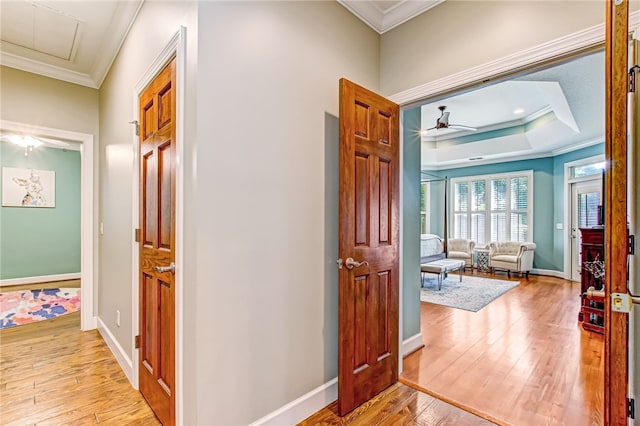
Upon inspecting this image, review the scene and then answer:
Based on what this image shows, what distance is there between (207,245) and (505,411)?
2174 mm

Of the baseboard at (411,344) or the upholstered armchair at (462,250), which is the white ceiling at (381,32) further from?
the upholstered armchair at (462,250)

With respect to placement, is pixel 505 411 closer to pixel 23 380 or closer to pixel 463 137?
pixel 23 380

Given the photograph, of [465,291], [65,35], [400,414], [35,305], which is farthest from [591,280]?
[35,305]

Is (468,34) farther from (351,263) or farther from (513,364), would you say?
(513,364)

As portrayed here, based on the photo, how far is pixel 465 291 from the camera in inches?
211

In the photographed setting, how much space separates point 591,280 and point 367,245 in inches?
136

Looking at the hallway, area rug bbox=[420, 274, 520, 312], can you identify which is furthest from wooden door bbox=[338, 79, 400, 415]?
area rug bbox=[420, 274, 520, 312]

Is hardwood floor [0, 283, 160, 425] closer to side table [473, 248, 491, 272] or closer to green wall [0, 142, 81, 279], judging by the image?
green wall [0, 142, 81, 279]

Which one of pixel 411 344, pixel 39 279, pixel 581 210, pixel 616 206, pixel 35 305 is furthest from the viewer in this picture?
pixel 581 210

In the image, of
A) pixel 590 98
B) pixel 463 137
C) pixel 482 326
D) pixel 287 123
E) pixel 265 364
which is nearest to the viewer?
pixel 265 364

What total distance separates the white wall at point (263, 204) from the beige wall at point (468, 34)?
0.52 metres

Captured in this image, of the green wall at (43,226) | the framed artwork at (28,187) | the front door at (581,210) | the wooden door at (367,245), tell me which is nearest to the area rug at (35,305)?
the green wall at (43,226)

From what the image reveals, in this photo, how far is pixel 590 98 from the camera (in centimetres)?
402

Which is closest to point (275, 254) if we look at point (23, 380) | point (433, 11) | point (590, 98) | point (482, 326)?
point (433, 11)
